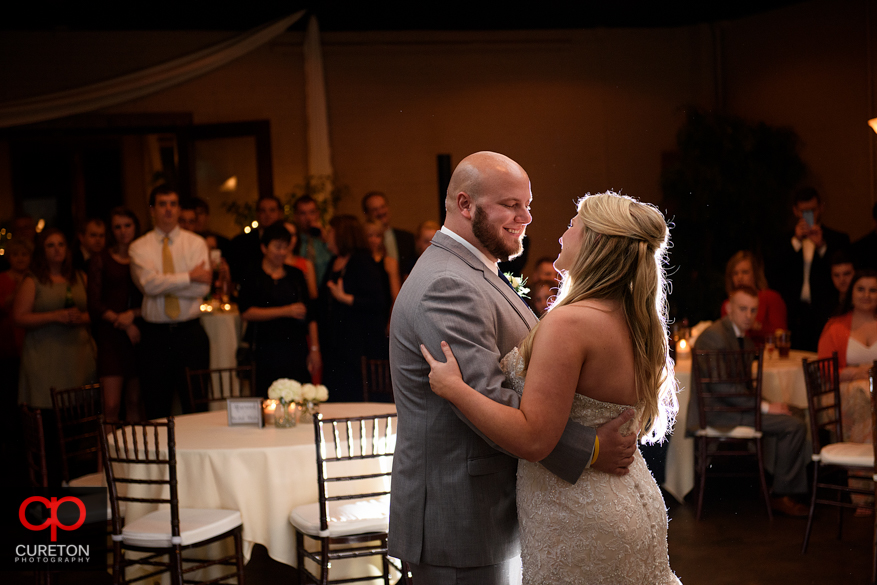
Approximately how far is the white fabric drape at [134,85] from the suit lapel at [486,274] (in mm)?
6292

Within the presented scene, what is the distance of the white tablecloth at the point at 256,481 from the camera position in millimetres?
3455

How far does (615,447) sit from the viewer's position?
6.20ft

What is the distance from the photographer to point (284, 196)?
8.91 metres

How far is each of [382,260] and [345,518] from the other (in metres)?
2.76

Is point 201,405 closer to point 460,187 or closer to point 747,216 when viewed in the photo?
point 460,187

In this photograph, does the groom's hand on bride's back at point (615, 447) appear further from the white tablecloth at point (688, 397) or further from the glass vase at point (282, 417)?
the white tablecloth at point (688, 397)

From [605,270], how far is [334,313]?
382 centimetres

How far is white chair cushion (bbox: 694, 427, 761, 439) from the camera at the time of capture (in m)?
4.75

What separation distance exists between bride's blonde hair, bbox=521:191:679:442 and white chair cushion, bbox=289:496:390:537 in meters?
1.61

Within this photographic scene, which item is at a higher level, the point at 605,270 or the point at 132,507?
the point at 605,270

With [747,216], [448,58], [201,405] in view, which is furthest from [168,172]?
[747,216]

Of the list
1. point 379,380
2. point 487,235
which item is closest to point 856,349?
point 379,380

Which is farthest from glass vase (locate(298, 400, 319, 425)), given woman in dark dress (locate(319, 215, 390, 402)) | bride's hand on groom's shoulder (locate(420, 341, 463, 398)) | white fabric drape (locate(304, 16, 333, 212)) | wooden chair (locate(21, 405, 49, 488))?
white fabric drape (locate(304, 16, 333, 212))

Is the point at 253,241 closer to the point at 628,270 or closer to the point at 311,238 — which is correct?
the point at 311,238
